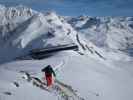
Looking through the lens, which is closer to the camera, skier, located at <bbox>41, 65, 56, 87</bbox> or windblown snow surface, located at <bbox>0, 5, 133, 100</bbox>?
skier, located at <bbox>41, 65, 56, 87</bbox>

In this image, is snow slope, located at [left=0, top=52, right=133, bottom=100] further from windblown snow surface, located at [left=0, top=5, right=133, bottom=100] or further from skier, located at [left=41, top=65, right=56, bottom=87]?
skier, located at [left=41, top=65, right=56, bottom=87]

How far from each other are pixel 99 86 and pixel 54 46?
1420 cm

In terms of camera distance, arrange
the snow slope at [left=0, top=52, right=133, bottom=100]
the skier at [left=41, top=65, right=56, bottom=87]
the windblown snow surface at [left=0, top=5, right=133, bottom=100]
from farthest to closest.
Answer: the windblown snow surface at [left=0, top=5, right=133, bottom=100], the skier at [left=41, top=65, right=56, bottom=87], the snow slope at [left=0, top=52, right=133, bottom=100]

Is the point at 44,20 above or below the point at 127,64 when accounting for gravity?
above

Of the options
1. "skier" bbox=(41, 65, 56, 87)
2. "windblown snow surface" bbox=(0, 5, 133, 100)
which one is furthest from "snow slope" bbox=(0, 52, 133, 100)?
"skier" bbox=(41, 65, 56, 87)

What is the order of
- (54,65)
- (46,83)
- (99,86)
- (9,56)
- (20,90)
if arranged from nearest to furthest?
(20,90), (46,83), (99,86), (54,65), (9,56)

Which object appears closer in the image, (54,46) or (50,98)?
(50,98)

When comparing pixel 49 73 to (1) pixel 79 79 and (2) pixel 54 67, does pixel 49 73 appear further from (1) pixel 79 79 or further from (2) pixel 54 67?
(2) pixel 54 67

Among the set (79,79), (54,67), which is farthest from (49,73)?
(54,67)

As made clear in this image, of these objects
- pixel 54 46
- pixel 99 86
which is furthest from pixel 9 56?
pixel 99 86

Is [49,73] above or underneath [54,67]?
above

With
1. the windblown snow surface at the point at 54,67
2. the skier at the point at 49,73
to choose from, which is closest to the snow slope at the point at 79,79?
the windblown snow surface at the point at 54,67

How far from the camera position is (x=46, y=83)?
20672 millimetres

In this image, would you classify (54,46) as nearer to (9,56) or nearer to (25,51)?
(25,51)
